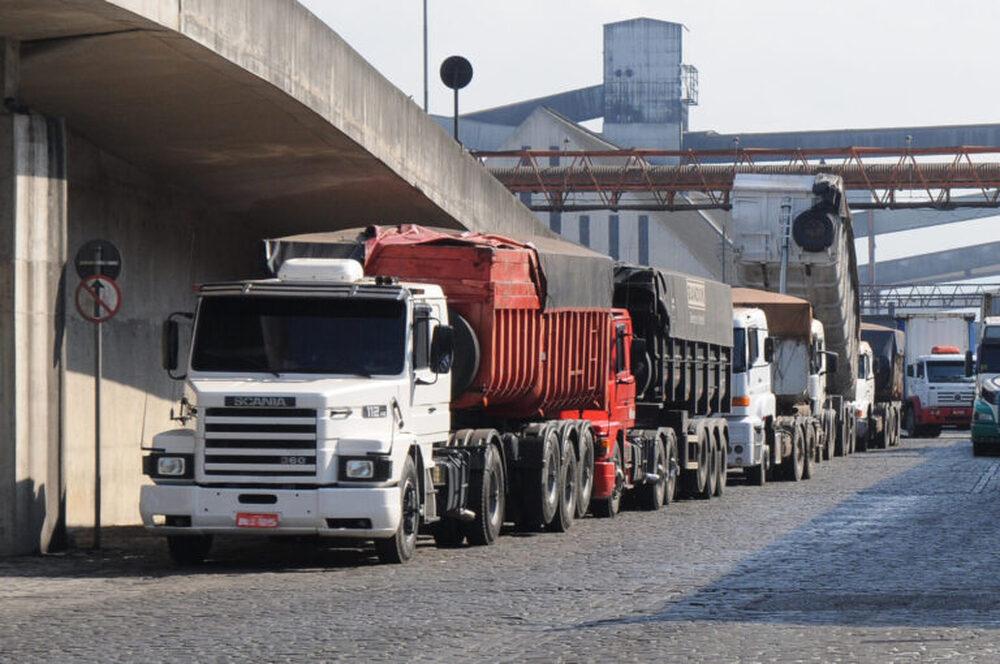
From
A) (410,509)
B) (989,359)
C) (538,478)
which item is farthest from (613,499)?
(989,359)

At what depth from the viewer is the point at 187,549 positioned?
1648 centimetres

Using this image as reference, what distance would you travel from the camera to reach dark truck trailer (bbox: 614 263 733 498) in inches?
997

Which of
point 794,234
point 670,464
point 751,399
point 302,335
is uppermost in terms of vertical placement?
point 794,234

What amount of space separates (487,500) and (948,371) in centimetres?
3967

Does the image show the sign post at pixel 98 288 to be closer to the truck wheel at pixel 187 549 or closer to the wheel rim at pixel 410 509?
the truck wheel at pixel 187 549

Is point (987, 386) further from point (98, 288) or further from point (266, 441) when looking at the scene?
point (266, 441)

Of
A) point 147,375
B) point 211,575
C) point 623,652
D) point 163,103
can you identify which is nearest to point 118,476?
point 147,375

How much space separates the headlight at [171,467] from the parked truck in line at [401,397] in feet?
0.06

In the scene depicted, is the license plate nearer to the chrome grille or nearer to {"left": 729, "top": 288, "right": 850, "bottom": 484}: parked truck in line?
the chrome grille

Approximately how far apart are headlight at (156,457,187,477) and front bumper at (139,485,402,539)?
123 millimetres

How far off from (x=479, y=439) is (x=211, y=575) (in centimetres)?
372

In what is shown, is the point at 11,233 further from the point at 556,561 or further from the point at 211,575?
the point at 556,561

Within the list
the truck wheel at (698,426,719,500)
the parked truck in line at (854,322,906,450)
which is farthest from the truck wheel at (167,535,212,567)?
the parked truck in line at (854,322,906,450)

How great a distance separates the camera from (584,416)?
73.6 ft
